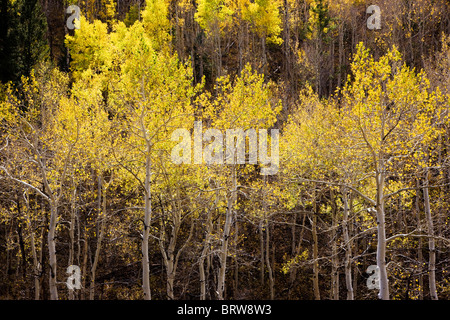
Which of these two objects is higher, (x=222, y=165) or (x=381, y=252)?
(x=222, y=165)

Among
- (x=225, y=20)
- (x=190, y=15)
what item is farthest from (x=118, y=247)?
(x=190, y=15)

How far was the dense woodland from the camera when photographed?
11.3 m

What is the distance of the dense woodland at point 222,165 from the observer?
37.1 feet

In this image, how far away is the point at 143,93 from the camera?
11.7 meters

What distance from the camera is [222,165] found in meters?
12.8

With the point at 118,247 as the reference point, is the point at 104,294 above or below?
below

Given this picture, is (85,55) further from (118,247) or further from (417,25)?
(417,25)

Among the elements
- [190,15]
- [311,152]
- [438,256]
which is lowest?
[438,256]

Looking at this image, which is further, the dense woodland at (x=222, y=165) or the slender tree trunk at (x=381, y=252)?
the dense woodland at (x=222, y=165)

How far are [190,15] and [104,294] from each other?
2935cm

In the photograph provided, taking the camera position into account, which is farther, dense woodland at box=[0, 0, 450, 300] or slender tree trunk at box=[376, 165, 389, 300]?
dense woodland at box=[0, 0, 450, 300]

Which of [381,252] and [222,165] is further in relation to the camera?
[222,165]

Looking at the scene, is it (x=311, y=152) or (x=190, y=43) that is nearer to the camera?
(x=311, y=152)
